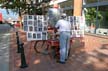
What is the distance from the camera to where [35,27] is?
36.7 feet

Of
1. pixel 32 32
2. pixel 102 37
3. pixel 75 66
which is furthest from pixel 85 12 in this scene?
pixel 75 66

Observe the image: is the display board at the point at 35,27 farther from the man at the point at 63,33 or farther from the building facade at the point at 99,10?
the building facade at the point at 99,10

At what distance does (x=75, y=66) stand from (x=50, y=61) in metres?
1.28

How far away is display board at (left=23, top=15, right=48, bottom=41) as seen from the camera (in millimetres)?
10953

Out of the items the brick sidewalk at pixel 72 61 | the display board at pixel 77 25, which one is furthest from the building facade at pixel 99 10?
the brick sidewalk at pixel 72 61

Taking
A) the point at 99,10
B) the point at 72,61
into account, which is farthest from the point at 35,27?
the point at 99,10

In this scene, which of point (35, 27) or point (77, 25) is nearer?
point (35, 27)

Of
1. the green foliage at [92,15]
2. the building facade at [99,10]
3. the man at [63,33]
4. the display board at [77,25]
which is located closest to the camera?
the man at [63,33]

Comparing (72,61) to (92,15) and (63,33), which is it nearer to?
(63,33)

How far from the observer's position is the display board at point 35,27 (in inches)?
431

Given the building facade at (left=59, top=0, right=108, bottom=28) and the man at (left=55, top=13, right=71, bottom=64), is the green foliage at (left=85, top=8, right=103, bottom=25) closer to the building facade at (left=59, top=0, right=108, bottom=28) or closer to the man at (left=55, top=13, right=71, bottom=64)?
the building facade at (left=59, top=0, right=108, bottom=28)

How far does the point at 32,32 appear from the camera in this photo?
A: 1102 centimetres

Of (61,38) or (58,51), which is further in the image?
(58,51)

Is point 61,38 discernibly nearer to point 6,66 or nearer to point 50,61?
point 50,61
